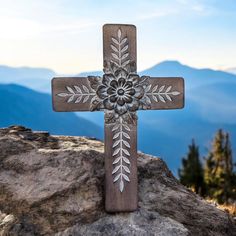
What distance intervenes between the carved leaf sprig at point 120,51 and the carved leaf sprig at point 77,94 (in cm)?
59

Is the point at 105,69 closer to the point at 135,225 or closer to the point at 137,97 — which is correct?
the point at 137,97

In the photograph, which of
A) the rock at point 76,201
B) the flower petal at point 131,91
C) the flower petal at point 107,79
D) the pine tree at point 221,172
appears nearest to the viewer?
the rock at point 76,201

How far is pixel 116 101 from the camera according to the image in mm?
6555

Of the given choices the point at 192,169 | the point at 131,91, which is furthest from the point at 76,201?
the point at 192,169

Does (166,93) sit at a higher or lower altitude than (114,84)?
lower

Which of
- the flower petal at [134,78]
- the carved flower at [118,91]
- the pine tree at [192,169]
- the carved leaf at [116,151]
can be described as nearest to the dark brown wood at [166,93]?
the flower petal at [134,78]

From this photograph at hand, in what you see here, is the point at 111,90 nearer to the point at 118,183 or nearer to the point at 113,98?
the point at 113,98

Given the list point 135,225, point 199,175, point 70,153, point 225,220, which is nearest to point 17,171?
point 70,153

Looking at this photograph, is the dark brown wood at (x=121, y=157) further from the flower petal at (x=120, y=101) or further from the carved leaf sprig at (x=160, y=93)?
the carved leaf sprig at (x=160, y=93)

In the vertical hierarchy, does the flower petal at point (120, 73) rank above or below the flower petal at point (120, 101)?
above

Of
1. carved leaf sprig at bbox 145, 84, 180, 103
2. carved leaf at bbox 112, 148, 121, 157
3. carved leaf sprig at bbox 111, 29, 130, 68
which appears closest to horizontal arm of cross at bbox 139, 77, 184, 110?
carved leaf sprig at bbox 145, 84, 180, 103

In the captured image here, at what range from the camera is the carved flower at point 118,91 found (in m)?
6.52

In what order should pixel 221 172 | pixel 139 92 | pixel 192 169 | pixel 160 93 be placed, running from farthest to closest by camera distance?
pixel 192 169, pixel 221 172, pixel 160 93, pixel 139 92

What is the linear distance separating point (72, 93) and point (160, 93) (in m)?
1.40
